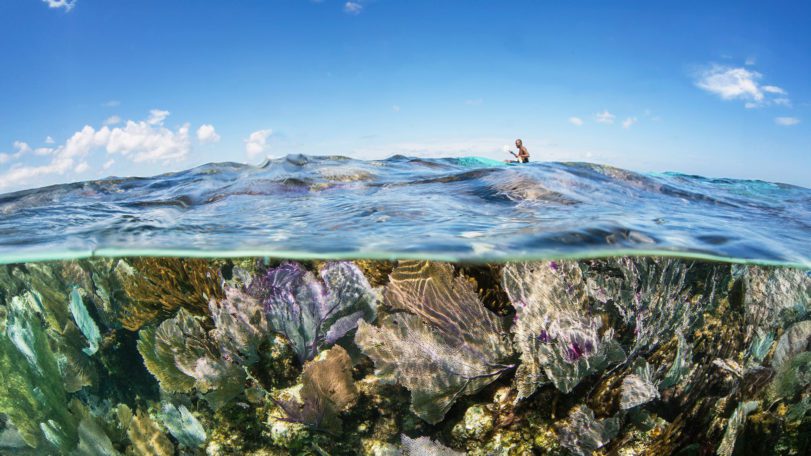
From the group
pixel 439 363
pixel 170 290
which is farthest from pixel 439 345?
pixel 170 290

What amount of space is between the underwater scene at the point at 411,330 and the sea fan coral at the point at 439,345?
17mm

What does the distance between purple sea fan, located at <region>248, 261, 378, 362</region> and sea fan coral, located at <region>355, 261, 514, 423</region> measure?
392 millimetres

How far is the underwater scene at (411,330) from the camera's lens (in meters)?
3.82

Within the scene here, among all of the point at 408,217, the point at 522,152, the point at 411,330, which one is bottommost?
the point at 411,330

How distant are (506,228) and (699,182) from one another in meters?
8.29

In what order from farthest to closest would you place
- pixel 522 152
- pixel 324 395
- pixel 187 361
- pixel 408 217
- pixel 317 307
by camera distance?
pixel 522 152 < pixel 408 217 < pixel 187 361 < pixel 317 307 < pixel 324 395

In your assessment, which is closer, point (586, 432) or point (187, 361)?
point (586, 432)

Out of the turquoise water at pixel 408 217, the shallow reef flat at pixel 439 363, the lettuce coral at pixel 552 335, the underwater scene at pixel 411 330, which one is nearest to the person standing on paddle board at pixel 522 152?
the turquoise water at pixel 408 217

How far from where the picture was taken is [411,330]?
3.89m

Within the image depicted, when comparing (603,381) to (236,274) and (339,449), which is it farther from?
(236,274)

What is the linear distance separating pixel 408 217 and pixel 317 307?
7.14 feet

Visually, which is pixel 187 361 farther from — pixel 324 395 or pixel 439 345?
pixel 439 345

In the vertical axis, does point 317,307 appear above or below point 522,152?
below

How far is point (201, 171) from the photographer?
412 inches
